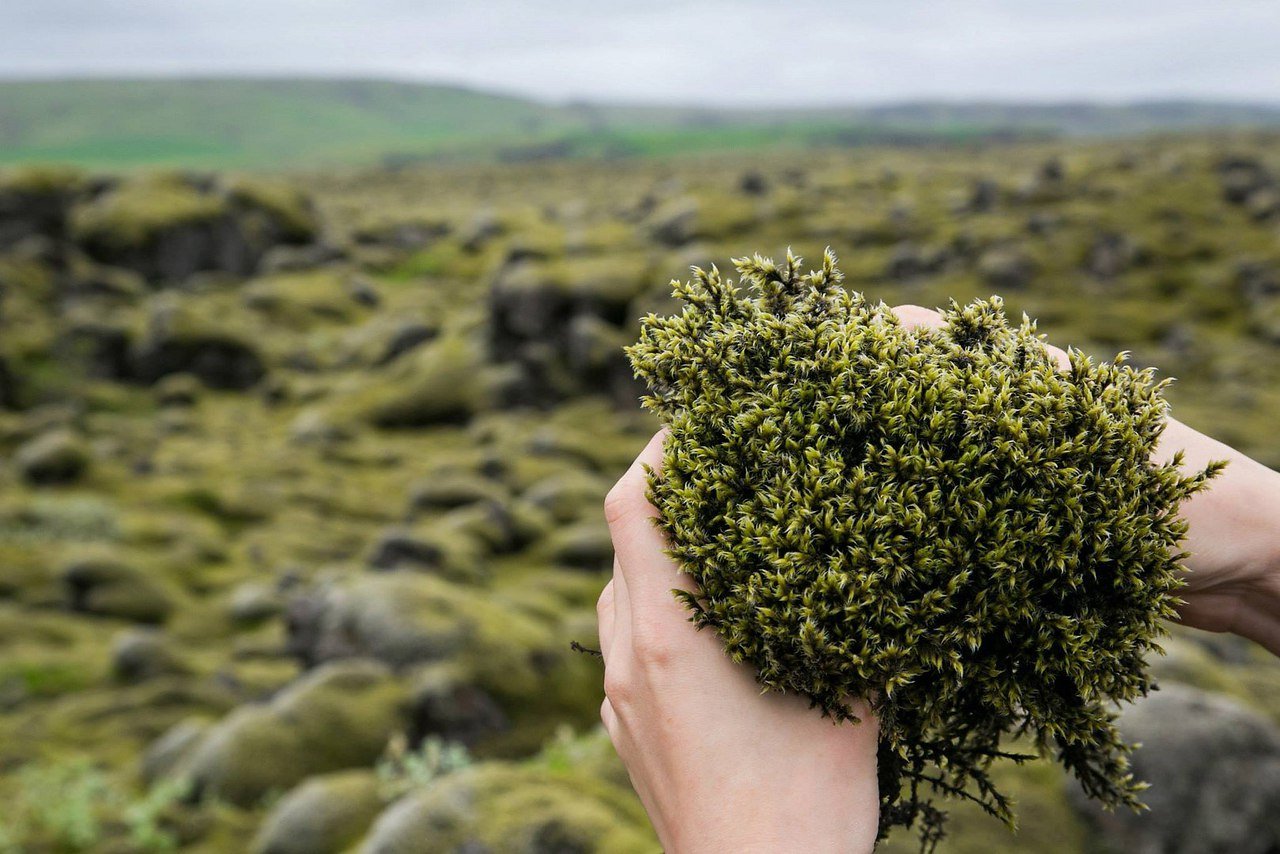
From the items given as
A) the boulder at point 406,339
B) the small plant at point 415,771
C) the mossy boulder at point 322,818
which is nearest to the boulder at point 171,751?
the mossy boulder at point 322,818

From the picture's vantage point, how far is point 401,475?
3306cm

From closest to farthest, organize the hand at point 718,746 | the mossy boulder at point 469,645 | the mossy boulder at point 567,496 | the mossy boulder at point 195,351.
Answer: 1. the hand at point 718,746
2. the mossy boulder at point 469,645
3. the mossy boulder at point 567,496
4. the mossy boulder at point 195,351

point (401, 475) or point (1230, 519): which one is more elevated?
point (1230, 519)

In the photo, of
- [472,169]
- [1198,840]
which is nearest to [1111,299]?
[1198,840]

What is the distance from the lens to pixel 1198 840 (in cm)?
680

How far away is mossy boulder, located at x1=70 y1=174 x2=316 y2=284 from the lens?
57.1 metres

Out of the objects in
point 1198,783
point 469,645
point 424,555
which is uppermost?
point 1198,783

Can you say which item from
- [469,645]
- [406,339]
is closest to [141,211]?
[406,339]

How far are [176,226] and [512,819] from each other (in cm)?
6209

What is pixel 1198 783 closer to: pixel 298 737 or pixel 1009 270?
pixel 298 737

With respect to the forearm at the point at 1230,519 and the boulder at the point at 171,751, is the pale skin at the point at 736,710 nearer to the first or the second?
the forearm at the point at 1230,519

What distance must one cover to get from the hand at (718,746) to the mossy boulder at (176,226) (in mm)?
64110

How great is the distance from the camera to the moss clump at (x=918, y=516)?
313cm

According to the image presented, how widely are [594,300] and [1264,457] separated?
85.4 ft
